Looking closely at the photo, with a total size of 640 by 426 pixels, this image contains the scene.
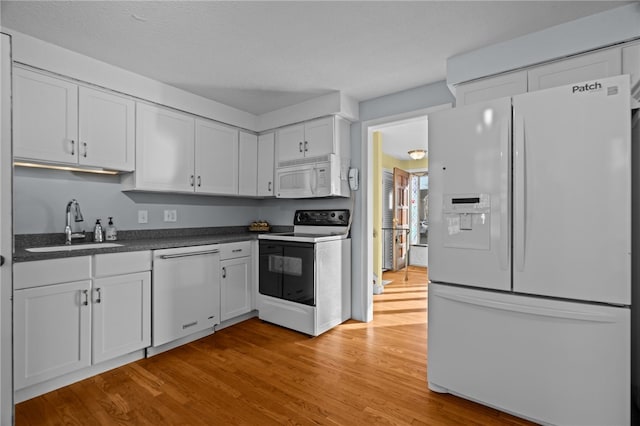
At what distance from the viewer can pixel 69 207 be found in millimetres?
2518

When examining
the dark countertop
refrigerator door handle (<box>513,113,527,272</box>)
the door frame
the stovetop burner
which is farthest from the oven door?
the door frame

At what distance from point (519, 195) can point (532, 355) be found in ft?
2.85

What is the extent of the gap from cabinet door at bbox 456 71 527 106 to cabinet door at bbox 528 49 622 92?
0.20ft

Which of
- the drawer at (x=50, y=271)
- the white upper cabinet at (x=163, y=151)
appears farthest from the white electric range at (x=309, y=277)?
the drawer at (x=50, y=271)

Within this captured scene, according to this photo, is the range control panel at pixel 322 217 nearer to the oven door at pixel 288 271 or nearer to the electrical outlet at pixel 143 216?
the oven door at pixel 288 271

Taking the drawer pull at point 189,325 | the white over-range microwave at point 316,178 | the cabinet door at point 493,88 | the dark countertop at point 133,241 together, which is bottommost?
the drawer pull at point 189,325

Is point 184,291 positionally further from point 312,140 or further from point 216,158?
point 312,140

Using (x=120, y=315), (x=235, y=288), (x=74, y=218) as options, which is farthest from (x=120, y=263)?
(x=235, y=288)

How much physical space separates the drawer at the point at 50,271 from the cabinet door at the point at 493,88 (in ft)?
9.83

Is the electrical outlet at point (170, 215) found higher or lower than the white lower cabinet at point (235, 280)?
higher

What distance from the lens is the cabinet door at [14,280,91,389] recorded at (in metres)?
1.89

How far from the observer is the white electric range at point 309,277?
9.89ft

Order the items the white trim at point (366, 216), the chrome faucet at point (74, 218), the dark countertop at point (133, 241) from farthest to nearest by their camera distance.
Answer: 1. the white trim at point (366, 216)
2. the chrome faucet at point (74, 218)
3. the dark countertop at point (133, 241)

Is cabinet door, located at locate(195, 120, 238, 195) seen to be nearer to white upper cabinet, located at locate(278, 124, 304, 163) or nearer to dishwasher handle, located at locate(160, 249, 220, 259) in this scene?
white upper cabinet, located at locate(278, 124, 304, 163)
